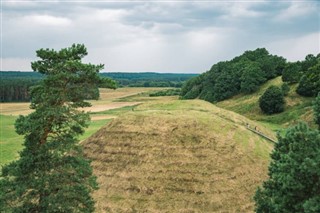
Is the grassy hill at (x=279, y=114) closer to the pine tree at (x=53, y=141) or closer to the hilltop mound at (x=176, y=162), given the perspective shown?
the hilltop mound at (x=176, y=162)

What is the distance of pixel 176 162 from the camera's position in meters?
31.5

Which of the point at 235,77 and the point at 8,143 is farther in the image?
the point at 235,77

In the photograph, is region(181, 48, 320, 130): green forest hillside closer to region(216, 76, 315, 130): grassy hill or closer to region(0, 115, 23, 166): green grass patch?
region(216, 76, 315, 130): grassy hill

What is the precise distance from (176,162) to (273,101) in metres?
52.2

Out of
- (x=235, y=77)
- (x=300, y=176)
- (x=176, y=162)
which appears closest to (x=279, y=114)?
(x=235, y=77)

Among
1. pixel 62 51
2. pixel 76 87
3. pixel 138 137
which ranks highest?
pixel 62 51

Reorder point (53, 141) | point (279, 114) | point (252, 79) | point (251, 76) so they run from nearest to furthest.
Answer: point (53, 141), point (279, 114), point (252, 79), point (251, 76)

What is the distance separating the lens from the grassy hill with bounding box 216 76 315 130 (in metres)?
72.1

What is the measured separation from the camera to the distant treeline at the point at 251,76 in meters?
80.9

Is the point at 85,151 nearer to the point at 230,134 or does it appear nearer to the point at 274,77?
the point at 230,134

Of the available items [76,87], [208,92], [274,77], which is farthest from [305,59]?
[76,87]

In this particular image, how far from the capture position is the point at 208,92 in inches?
4274

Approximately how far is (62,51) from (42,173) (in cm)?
601

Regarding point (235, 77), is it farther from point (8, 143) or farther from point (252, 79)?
point (8, 143)
